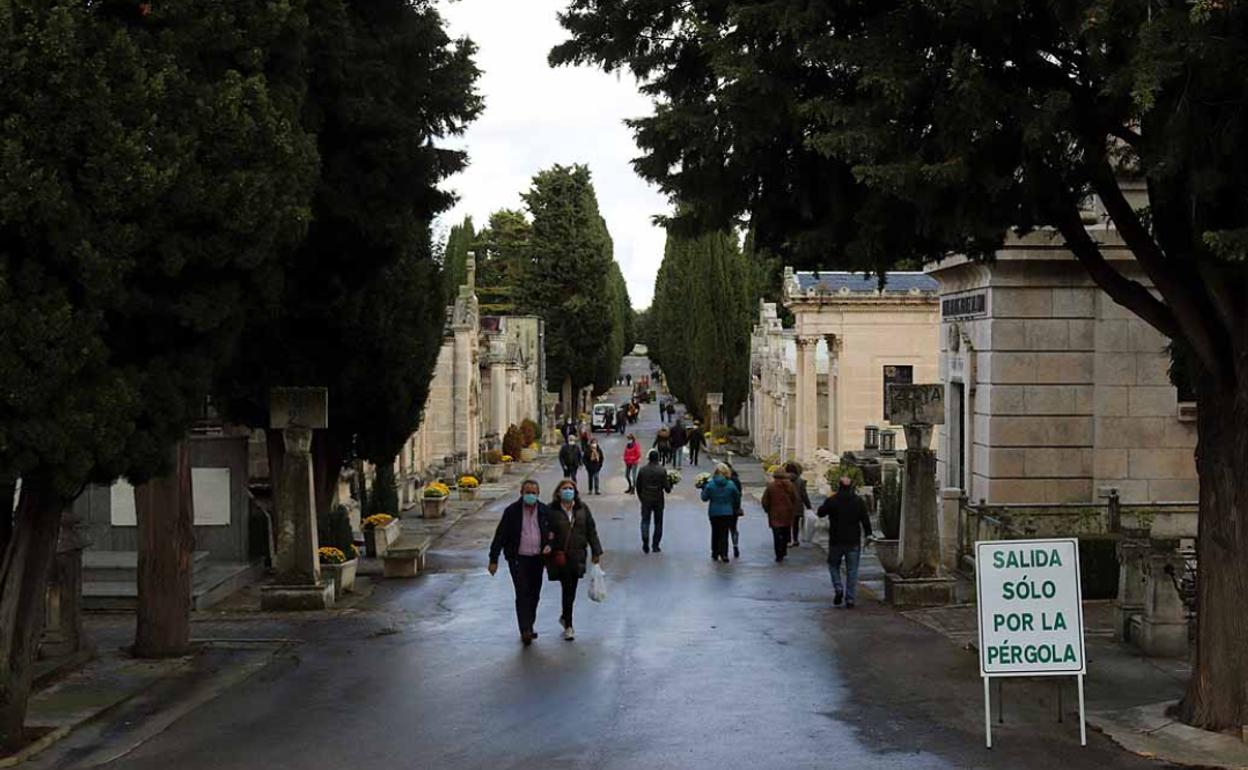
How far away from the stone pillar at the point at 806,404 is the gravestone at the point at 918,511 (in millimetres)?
22806

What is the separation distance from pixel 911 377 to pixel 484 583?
70.6 feet

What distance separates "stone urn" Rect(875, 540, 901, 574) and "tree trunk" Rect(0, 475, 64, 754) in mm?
12155

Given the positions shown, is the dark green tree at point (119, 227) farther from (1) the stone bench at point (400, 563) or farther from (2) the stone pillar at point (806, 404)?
(2) the stone pillar at point (806, 404)

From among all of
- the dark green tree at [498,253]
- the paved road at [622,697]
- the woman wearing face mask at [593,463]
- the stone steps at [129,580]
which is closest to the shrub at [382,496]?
the stone steps at [129,580]

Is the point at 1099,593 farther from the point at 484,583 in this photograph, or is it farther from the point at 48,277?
the point at 48,277

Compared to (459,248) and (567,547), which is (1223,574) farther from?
(459,248)

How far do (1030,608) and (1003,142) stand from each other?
10.8 feet

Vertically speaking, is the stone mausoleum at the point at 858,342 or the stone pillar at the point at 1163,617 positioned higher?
the stone mausoleum at the point at 858,342

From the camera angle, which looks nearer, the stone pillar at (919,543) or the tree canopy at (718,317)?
the stone pillar at (919,543)

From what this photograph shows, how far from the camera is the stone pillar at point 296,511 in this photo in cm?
1711

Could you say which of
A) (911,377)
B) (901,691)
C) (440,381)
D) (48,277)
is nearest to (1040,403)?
(901,691)

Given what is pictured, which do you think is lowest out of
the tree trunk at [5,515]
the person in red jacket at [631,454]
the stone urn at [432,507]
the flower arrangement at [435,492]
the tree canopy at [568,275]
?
the stone urn at [432,507]

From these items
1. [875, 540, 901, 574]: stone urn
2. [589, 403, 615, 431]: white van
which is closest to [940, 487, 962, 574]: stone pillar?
[875, 540, 901, 574]: stone urn

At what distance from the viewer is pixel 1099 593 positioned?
17328 mm
